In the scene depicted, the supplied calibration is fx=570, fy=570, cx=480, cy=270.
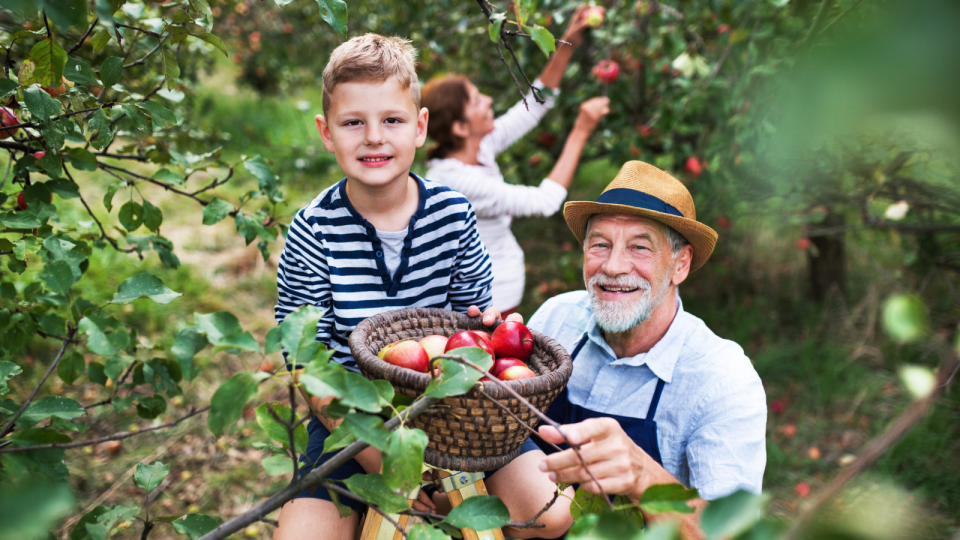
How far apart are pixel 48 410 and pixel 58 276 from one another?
0.24m

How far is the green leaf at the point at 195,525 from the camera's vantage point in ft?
2.89

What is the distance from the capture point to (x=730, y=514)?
421 mm

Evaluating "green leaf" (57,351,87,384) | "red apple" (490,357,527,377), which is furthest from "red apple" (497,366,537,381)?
"green leaf" (57,351,87,384)

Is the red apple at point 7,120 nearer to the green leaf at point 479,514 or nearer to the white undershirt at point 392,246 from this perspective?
the white undershirt at point 392,246

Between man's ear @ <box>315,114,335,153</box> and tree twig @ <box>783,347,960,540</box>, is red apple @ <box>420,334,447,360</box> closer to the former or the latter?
man's ear @ <box>315,114,335,153</box>

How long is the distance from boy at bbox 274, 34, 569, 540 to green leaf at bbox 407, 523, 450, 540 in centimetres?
54

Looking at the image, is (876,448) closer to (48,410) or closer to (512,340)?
(512,340)

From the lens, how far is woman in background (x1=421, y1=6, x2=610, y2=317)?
2619mm

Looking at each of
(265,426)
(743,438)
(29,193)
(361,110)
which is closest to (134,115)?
(29,193)

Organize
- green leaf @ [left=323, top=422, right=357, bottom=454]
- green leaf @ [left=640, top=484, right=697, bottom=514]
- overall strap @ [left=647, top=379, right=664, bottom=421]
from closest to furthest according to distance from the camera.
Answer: green leaf @ [left=640, top=484, right=697, bottom=514] → green leaf @ [left=323, top=422, right=357, bottom=454] → overall strap @ [left=647, top=379, right=664, bottom=421]

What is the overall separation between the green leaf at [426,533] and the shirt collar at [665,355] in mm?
905

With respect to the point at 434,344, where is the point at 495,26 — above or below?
above


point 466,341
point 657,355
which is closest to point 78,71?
point 466,341

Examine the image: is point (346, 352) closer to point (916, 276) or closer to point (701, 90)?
point (701, 90)
